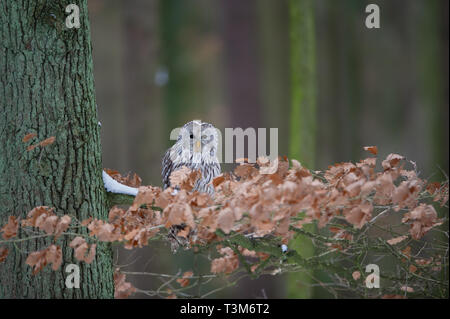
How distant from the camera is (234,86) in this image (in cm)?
816

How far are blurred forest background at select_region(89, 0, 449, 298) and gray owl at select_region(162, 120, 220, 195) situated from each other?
3.54 m

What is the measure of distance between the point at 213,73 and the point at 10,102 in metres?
5.37

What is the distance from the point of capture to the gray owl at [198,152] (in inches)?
147

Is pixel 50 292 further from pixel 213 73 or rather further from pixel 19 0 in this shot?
pixel 213 73

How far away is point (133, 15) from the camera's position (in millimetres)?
7742

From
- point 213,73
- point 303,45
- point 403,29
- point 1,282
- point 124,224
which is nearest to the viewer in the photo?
point 124,224

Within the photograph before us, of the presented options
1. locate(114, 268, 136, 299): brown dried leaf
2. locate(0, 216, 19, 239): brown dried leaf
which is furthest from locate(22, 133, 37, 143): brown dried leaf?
locate(114, 268, 136, 299): brown dried leaf

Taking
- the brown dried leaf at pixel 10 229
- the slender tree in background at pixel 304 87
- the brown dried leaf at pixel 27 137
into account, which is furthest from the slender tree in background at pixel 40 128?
the slender tree in background at pixel 304 87

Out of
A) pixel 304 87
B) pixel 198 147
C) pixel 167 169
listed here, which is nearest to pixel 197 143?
pixel 198 147

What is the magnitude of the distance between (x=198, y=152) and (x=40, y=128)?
1.26 m

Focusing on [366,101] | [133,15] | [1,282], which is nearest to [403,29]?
[366,101]

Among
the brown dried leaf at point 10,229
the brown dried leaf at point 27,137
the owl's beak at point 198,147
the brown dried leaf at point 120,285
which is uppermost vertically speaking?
the brown dried leaf at point 27,137

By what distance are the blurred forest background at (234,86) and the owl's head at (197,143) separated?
11.7 ft

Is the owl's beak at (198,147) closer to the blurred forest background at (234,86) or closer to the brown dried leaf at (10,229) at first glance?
the brown dried leaf at (10,229)
